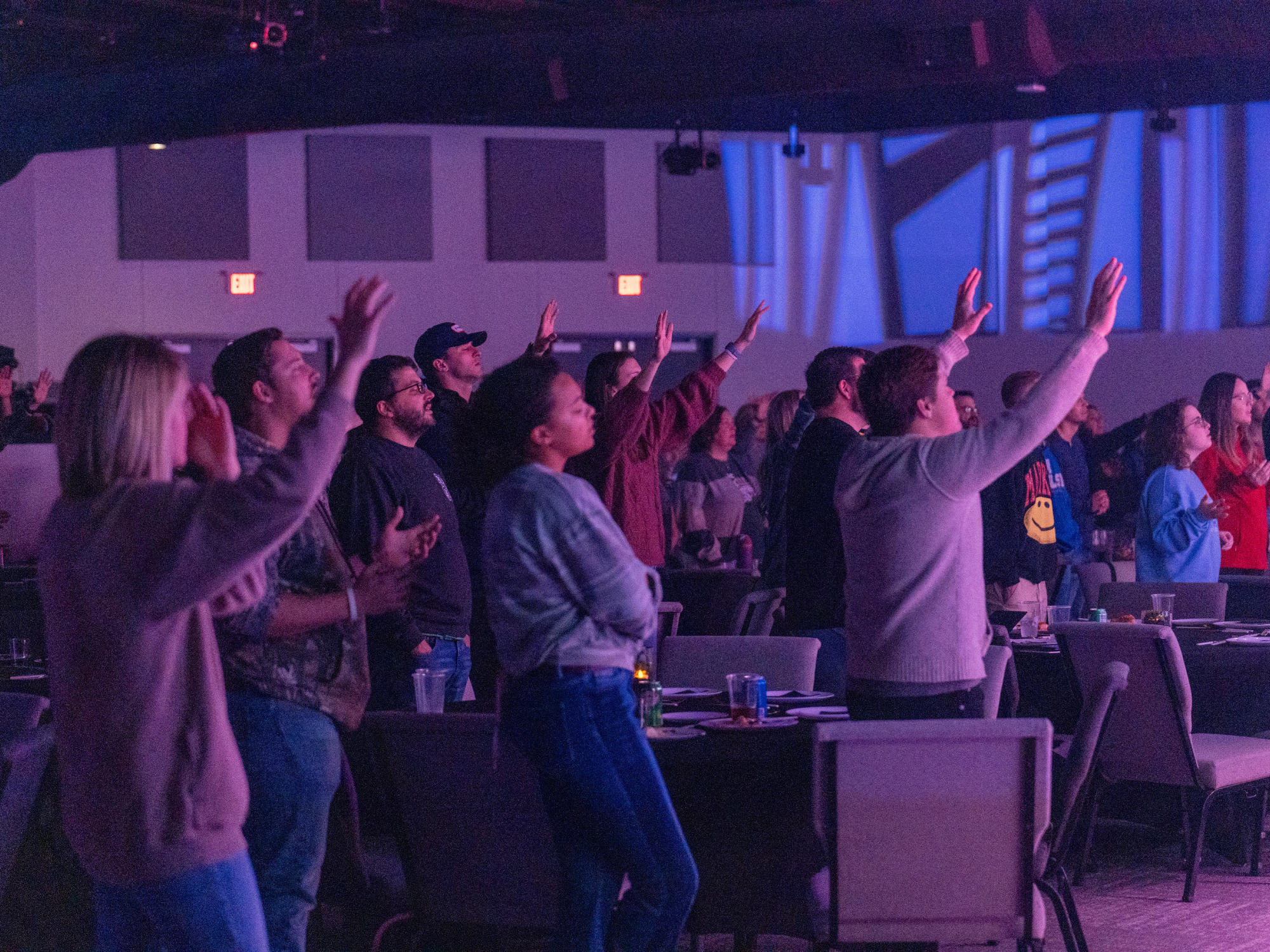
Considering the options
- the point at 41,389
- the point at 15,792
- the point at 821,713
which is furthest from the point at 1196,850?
the point at 41,389

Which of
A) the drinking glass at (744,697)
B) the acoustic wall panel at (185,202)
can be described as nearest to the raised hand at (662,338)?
the drinking glass at (744,697)

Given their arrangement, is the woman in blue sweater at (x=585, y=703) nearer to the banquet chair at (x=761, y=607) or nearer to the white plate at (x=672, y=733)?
the white plate at (x=672, y=733)

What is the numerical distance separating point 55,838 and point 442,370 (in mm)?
1925

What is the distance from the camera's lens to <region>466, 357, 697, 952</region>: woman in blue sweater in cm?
265

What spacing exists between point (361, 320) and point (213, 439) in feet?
1.07

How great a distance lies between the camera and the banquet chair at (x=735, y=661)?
446 cm

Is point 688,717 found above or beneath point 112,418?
beneath

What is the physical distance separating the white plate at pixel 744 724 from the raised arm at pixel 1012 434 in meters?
0.77

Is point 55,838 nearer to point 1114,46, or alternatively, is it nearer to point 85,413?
point 85,413

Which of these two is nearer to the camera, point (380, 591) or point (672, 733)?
point (380, 591)

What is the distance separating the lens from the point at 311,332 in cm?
1220

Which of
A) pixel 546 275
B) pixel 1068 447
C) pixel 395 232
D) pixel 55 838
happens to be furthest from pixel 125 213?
pixel 55 838

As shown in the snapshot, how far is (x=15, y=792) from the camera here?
2.99 metres

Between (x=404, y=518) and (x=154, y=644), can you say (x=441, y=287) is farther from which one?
(x=154, y=644)
